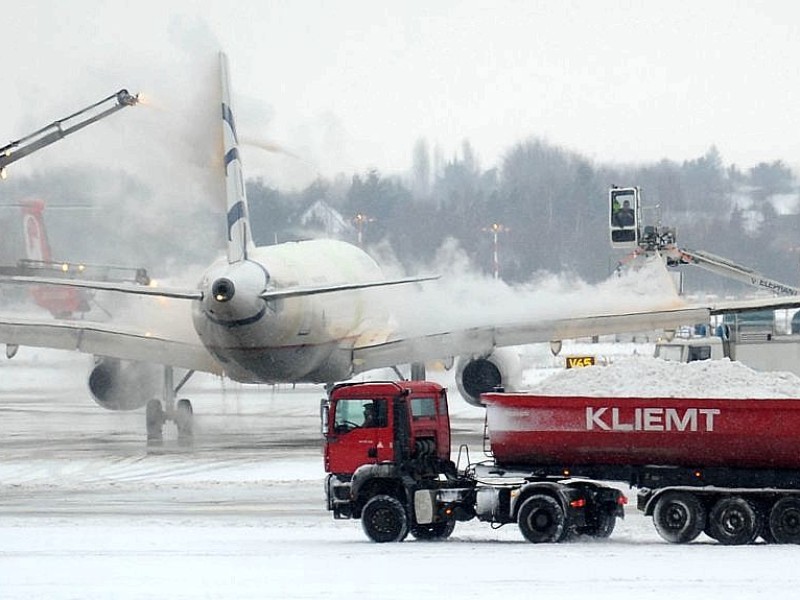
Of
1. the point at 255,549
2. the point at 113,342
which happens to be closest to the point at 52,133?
the point at 113,342

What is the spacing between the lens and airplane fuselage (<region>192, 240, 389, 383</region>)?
37.1 meters

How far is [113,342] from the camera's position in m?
42.1

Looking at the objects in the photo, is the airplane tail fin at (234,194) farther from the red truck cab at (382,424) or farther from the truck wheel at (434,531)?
the truck wheel at (434,531)

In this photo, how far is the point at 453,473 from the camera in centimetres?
2306

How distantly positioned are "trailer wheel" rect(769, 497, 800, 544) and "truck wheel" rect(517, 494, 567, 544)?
9.18 ft

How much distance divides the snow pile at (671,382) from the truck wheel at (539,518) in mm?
1708

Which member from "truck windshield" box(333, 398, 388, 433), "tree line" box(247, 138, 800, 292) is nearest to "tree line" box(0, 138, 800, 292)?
"tree line" box(247, 138, 800, 292)

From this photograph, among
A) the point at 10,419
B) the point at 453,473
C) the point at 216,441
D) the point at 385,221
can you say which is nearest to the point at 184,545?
the point at 453,473

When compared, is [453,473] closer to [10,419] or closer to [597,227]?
[10,419]

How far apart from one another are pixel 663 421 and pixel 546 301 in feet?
82.8

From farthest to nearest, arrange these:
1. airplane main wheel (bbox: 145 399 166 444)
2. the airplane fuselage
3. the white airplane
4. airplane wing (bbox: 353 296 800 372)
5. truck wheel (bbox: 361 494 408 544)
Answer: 1. airplane main wheel (bbox: 145 399 166 444)
2. airplane wing (bbox: 353 296 800 372)
3. the white airplane
4. the airplane fuselage
5. truck wheel (bbox: 361 494 408 544)

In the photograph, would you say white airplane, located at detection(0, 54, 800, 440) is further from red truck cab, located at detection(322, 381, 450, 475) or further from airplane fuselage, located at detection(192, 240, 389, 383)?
red truck cab, located at detection(322, 381, 450, 475)

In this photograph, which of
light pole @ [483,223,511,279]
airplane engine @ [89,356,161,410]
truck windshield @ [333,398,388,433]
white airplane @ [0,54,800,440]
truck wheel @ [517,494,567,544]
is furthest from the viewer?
light pole @ [483,223,511,279]

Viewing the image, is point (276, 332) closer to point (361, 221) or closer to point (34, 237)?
point (361, 221)
